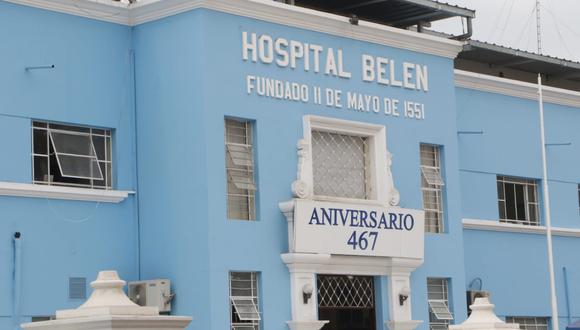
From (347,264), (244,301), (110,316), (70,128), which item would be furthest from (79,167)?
(110,316)

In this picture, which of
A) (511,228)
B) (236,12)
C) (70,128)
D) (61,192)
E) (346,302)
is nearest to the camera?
(61,192)

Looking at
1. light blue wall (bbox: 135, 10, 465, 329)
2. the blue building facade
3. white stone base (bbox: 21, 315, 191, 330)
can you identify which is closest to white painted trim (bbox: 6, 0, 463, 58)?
the blue building facade

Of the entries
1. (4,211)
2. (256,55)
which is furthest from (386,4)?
(4,211)

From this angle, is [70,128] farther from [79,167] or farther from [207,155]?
[207,155]

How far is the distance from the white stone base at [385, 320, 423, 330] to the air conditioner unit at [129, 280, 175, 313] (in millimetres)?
4128

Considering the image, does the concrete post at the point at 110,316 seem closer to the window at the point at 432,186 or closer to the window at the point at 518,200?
the window at the point at 432,186

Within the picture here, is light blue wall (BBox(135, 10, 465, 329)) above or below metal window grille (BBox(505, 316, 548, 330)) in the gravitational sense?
above

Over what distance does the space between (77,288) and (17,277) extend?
113cm

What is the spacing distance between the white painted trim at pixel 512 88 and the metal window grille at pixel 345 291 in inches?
216

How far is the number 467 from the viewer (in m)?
23.1

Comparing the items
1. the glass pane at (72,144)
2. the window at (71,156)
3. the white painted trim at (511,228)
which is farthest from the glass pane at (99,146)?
the white painted trim at (511,228)

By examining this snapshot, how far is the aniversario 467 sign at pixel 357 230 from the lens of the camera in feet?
73.5

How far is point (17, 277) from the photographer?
804 inches

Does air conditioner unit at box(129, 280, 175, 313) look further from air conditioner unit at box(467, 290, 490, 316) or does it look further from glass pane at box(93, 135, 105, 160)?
air conditioner unit at box(467, 290, 490, 316)
